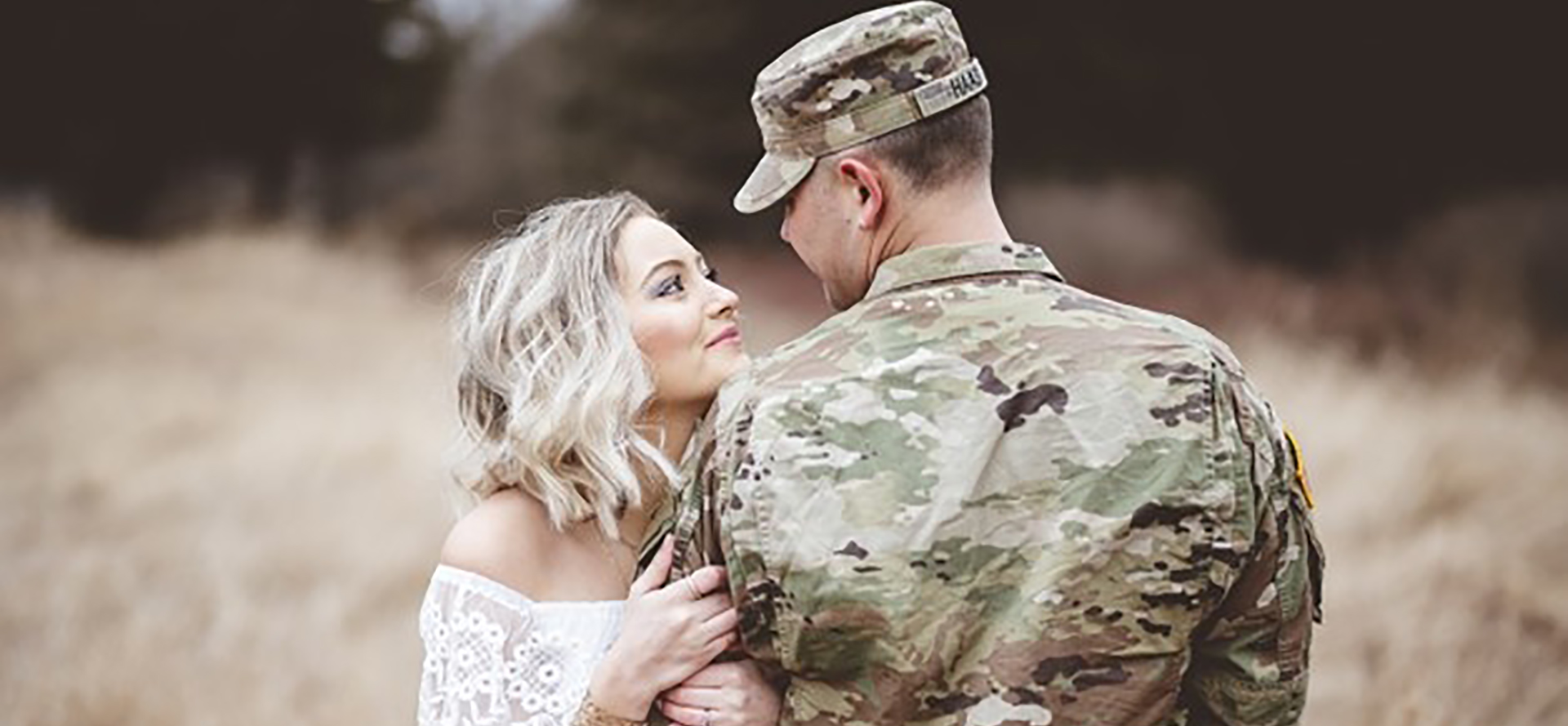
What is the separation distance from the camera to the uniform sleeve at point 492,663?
111 inches

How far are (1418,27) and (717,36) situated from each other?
751cm

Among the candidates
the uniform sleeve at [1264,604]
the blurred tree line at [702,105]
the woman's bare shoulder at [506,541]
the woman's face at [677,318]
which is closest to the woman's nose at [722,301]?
the woman's face at [677,318]

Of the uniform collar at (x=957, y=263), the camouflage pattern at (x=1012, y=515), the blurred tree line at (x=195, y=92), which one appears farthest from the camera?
the blurred tree line at (x=195, y=92)

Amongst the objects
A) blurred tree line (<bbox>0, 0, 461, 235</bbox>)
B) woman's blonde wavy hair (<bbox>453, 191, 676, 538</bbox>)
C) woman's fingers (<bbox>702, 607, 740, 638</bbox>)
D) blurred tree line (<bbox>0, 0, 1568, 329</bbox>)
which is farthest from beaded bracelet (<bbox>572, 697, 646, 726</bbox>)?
blurred tree line (<bbox>0, 0, 461, 235</bbox>)

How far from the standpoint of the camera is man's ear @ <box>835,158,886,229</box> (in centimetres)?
231

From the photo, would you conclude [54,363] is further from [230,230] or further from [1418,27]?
[1418,27]

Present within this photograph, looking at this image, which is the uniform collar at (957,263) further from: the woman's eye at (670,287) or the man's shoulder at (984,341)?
the woman's eye at (670,287)

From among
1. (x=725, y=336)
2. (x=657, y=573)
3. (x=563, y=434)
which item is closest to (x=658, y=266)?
(x=725, y=336)

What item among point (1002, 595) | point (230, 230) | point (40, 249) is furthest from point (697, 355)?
point (230, 230)

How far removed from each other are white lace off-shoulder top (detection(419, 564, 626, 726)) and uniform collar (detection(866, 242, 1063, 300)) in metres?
0.98

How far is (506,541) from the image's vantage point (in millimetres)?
2906

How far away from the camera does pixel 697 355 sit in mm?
2990

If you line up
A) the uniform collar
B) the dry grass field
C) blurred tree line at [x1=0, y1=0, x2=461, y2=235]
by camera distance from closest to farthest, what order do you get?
the uniform collar, the dry grass field, blurred tree line at [x1=0, y1=0, x2=461, y2=235]

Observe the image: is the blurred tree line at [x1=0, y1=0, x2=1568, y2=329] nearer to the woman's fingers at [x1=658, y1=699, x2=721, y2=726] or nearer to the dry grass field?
the dry grass field
